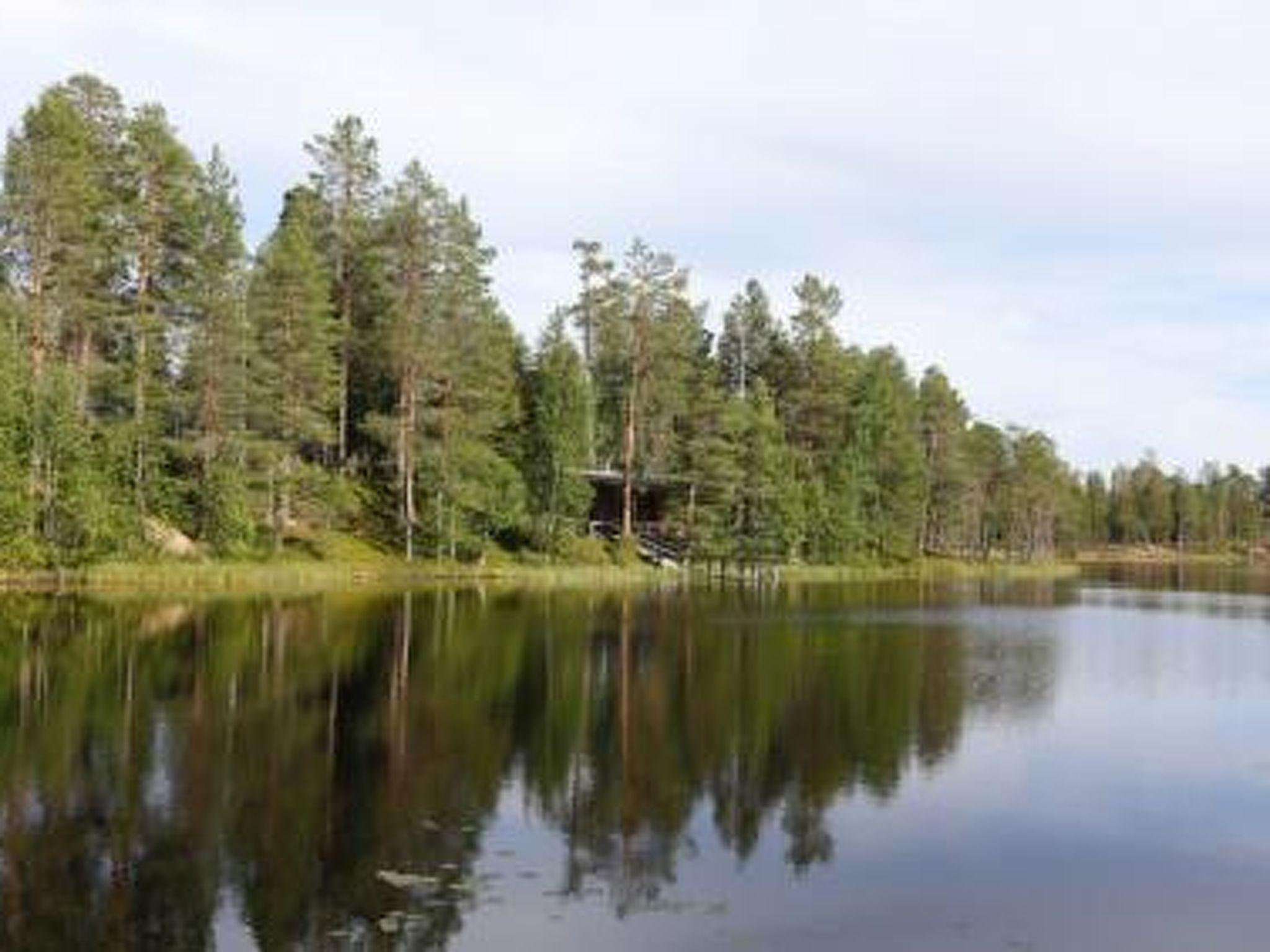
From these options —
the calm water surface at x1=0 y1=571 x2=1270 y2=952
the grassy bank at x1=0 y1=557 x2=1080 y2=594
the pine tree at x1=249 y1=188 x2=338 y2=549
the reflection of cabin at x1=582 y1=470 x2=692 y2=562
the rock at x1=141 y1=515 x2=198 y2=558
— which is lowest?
the calm water surface at x1=0 y1=571 x2=1270 y2=952

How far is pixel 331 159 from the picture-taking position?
94.6m

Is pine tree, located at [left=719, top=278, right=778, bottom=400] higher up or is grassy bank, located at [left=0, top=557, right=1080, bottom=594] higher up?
pine tree, located at [left=719, top=278, right=778, bottom=400]

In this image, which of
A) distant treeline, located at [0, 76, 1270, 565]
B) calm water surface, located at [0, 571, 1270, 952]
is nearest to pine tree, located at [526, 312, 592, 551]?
distant treeline, located at [0, 76, 1270, 565]

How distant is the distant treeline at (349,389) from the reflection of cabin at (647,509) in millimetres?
1009

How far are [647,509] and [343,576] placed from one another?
39013 millimetres

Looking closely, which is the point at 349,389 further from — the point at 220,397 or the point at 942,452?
the point at 942,452

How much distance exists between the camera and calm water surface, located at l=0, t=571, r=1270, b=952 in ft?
55.6

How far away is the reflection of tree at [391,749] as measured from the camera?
17.5 m

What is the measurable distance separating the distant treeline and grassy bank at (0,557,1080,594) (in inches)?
57.5

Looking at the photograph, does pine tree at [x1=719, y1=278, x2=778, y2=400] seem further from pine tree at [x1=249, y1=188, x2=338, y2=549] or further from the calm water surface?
the calm water surface

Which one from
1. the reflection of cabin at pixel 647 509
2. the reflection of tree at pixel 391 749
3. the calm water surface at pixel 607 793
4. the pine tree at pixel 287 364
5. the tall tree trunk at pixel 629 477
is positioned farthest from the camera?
the reflection of cabin at pixel 647 509

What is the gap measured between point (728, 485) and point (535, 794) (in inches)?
2784

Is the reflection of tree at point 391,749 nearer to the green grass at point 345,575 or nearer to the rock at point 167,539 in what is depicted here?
the green grass at point 345,575

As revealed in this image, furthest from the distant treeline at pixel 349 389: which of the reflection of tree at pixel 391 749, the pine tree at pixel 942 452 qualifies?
the reflection of tree at pixel 391 749
